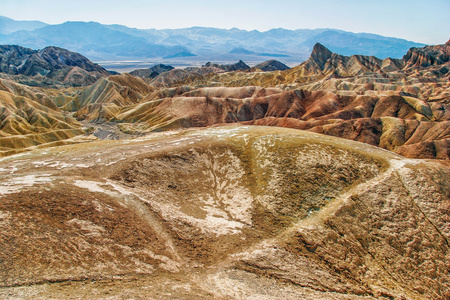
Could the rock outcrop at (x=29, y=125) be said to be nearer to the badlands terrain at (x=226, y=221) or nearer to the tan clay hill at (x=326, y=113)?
the tan clay hill at (x=326, y=113)

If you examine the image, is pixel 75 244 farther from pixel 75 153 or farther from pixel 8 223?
pixel 75 153

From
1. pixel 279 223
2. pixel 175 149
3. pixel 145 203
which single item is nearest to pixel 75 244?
pixel 145 203

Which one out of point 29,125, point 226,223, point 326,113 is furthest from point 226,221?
point 29,125

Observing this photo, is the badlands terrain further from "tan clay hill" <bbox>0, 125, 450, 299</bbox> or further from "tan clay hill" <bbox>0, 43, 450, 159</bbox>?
"tan clay hill" <bbox>0, 43, 450, 159</bbox>

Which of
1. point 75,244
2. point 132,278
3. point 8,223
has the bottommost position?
point 132,278

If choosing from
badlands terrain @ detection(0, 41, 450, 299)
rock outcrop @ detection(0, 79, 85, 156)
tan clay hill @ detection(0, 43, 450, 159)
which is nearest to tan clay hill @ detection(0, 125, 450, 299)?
badlands terrain @ detection(0, 41, 450, 299)

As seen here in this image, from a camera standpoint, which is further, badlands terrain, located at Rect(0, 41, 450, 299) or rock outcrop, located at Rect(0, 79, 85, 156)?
rock outcrop, located at Rect(0, 79, 85, 156)

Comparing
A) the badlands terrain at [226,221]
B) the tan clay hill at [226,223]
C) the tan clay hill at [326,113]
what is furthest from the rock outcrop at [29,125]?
the tan clay hill at [226,223]

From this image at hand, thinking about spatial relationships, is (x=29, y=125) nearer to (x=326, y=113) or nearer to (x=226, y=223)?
(x=226, y=223)

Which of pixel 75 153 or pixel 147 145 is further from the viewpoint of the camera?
pixel 147 145
